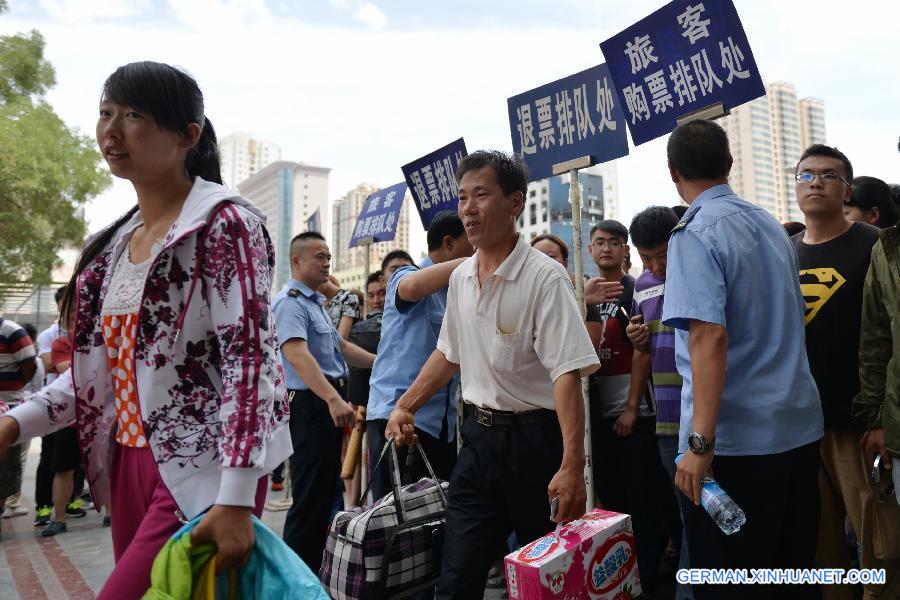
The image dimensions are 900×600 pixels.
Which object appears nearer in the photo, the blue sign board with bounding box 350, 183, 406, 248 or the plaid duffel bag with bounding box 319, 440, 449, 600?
the plaid duffel bag with bounding box 319, 440, 449, 600

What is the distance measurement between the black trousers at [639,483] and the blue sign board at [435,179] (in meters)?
2.36

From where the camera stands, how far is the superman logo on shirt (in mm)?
2953

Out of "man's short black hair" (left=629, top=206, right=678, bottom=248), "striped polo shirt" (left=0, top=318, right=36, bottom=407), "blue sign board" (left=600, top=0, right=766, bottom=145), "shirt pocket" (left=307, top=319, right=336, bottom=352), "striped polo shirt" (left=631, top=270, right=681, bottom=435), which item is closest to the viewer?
"blue sign board" (left=600, top=0, right=766, bottom=145)

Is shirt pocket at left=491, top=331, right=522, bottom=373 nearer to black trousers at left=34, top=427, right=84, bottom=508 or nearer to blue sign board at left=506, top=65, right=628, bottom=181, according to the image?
blue sign board at left=506, top=65, right=628, bottom=181

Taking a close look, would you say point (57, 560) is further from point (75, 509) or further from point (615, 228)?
point (615, 228)

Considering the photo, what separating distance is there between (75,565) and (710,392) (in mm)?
4473

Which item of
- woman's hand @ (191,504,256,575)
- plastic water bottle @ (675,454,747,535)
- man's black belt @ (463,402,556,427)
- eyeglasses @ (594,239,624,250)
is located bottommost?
plastic water bottle @ (675,454,747,535)

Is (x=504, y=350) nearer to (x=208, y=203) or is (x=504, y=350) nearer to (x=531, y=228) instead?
(x=208, y=203)

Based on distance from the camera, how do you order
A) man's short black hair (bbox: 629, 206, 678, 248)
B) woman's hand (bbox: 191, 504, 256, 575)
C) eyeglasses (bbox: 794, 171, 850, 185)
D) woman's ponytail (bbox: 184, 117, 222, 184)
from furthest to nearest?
man's short black hair (bbox: 629, 206, 678, 248) < eyeglasses (bbox: 794, 171, 850, 185) < woman's ponytail (bbox: 184, 117, 222, 184) < woman's hand (bbox: 191, 504, 256, 575)

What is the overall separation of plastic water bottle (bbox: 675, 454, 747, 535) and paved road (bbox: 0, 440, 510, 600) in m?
2.20

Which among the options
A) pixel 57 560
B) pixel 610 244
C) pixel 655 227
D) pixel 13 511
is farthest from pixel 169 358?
pixel 13 511

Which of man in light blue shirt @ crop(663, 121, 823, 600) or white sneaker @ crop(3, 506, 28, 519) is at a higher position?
man in light blue shirt @ crop(663, 121, 823, 600)

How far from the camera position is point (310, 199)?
263 feet

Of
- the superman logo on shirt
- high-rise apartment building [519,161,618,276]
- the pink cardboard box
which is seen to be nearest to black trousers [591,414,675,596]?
the superman logo on shirt
